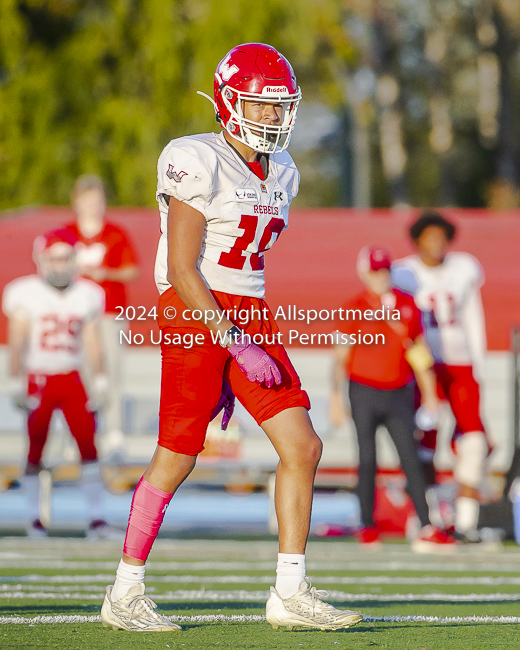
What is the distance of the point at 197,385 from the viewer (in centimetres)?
377

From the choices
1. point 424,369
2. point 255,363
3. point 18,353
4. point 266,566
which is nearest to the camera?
point 255,363

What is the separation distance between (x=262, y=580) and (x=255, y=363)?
2019mm

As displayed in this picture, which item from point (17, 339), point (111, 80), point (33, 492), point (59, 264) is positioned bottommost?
point (33, 492)

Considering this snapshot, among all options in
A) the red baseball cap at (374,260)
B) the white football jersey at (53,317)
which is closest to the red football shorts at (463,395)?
the red baseball cap at (374,260)

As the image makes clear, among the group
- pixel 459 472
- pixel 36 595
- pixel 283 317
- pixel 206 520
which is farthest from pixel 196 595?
pixel 283 317

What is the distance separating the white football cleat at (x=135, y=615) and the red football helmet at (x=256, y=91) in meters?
1.51

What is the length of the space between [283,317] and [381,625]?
5439 millimetres

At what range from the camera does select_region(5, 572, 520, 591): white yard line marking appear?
5207 mm

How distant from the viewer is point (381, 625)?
3.94m

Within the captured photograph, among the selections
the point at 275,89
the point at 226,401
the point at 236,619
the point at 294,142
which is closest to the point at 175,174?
the point at 275,89

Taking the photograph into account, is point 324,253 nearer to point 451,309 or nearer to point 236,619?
point 451,309

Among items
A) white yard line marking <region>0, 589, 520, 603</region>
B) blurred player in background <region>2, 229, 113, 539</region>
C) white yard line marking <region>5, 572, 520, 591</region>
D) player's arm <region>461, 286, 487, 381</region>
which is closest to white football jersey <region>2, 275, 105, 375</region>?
blurred player in background <region>2, 229, 113, 539</region>

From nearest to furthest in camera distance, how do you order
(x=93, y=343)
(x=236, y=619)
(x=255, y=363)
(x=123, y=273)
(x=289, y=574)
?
1. (x=255, y=363)
2. (x=289, y=574)
3. (x=236, y=619)
4. (x=93, y=343)
5. (x=123, y=273)

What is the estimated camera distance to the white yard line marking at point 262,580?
17.1ft
